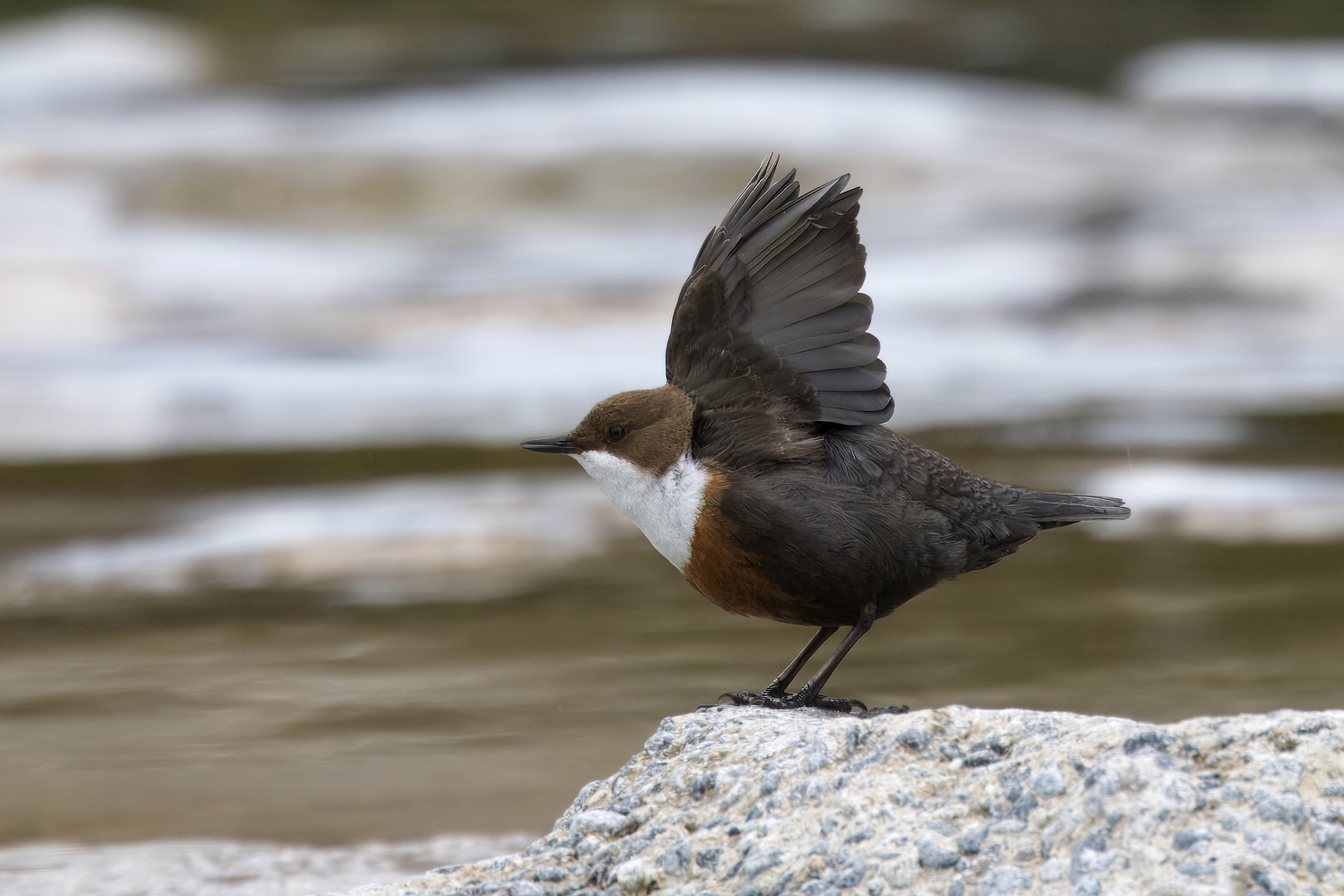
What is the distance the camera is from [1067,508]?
371 cm

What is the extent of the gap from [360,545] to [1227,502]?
4.65 m

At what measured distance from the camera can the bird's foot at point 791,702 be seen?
145 inches

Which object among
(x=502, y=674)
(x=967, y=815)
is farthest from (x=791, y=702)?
(x=502, y=674)

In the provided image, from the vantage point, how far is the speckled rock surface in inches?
104

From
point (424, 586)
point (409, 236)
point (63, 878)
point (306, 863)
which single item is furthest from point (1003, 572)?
point (409, 236)

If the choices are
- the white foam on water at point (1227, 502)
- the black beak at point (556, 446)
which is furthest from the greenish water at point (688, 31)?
the black beak at point (556, 446)

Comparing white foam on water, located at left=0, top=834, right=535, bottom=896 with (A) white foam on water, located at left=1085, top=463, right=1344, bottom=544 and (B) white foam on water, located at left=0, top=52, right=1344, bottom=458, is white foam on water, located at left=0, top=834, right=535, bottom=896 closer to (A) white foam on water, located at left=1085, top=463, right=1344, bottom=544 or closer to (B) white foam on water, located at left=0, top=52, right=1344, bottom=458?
(A) white foam on water, located at left=1085, top=463, right=1344, bottom=544

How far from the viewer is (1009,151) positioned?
51.8 feet

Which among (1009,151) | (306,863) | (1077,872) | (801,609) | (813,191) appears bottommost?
(306,863)

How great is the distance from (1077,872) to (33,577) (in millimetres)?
6412

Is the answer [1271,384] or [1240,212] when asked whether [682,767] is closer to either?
[1271,384]

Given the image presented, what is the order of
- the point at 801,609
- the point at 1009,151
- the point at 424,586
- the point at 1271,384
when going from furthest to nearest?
the point at 1009,151, the point at 1271,384, the point at 424,586, the point at 801,609

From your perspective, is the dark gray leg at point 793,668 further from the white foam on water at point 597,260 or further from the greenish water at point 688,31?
the greenish water at point 688,31

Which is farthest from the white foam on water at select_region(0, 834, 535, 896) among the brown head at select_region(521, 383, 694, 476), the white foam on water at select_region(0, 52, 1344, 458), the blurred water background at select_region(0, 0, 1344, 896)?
the white foam on water at select_region(0, 52, 1344, 458)
